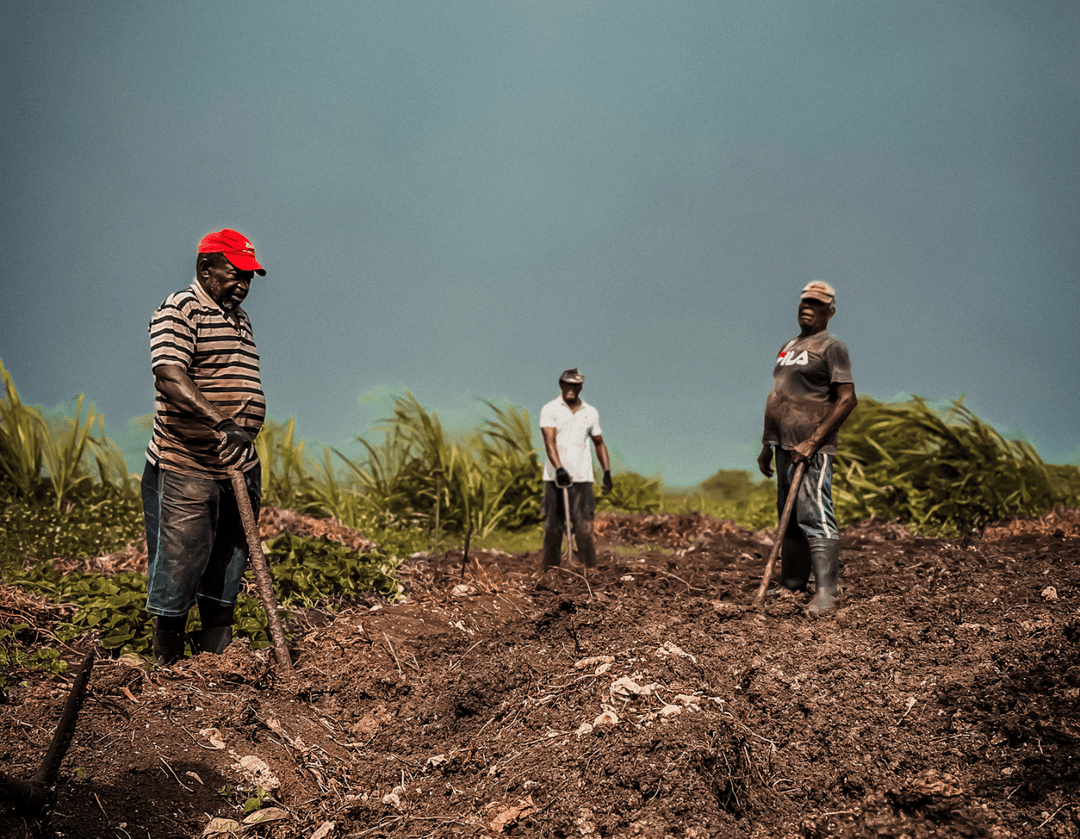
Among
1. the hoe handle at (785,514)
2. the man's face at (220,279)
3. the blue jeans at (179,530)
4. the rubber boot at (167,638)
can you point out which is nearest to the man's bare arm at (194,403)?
the blue jeans at (179,530)

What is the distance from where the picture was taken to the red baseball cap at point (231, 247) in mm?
4418

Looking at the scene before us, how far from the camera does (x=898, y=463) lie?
1121 cm

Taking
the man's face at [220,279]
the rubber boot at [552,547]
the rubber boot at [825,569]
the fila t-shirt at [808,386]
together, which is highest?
the man's face at [220,279]

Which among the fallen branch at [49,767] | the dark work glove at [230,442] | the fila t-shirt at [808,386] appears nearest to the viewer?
the fallen branch at [49,767]

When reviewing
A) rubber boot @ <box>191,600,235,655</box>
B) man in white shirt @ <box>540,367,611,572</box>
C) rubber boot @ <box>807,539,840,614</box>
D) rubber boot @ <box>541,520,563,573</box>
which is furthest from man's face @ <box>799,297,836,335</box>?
rubber boot @ <box>191,600,235,655</box>

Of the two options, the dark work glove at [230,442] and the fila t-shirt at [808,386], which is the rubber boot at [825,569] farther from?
the dark work glove at [230,442]

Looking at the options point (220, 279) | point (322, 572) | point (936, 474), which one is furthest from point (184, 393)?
point (936, 474)

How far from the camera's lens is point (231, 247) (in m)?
4.45

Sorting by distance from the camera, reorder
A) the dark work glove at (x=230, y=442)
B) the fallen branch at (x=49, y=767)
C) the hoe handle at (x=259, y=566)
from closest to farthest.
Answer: the fallen branch at (x=49, y=767) < the dark work glove at (x=230, y=442) < the hoe handle at (x=259, y=566)

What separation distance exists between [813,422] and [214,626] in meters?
3.96

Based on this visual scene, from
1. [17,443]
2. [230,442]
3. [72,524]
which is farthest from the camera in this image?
[17,443]

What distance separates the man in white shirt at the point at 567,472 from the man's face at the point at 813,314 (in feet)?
8.43

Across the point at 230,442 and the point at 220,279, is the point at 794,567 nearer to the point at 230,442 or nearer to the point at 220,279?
the point at 230,442

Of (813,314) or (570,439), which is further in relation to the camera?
(570,439)
